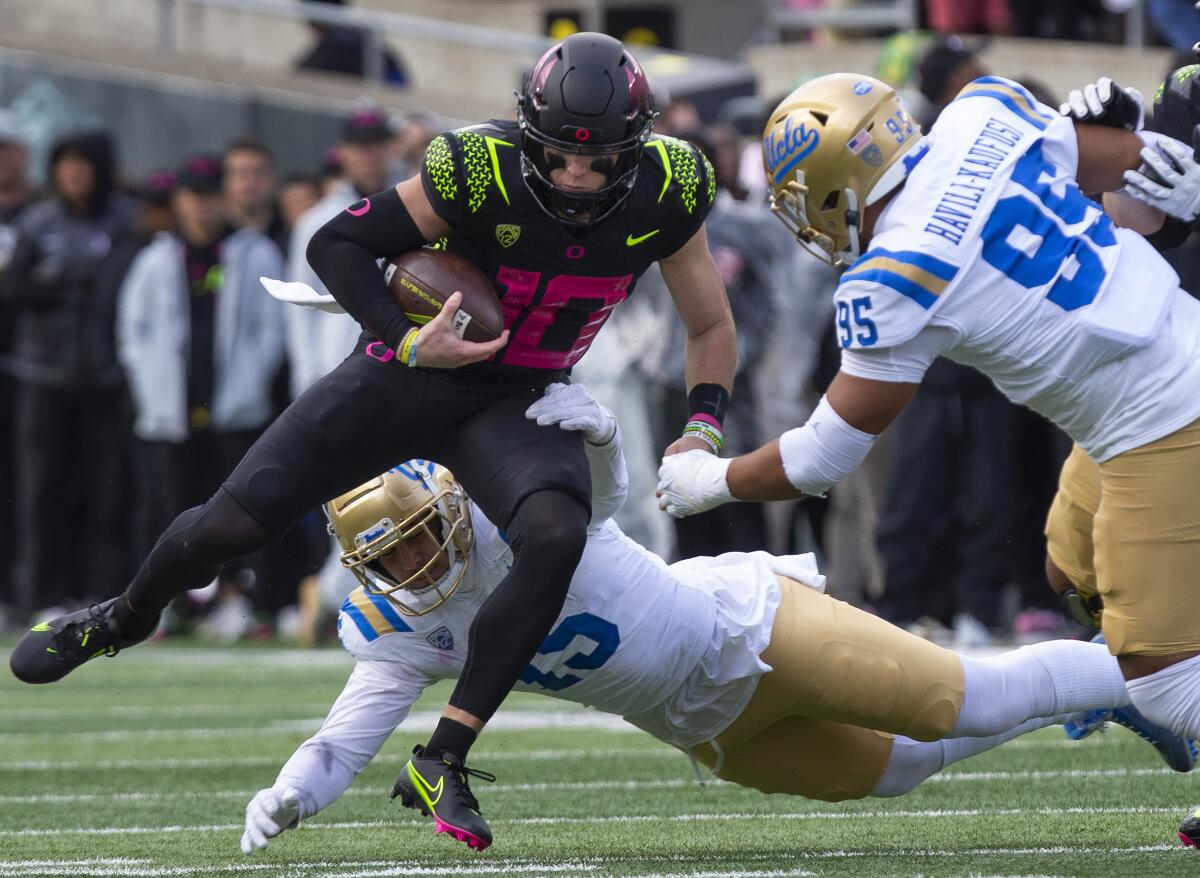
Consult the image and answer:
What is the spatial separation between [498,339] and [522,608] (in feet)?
2.14

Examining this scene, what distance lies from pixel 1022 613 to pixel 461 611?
495 centimetres

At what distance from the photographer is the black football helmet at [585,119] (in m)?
4.62

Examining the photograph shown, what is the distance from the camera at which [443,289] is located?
4.75 meters

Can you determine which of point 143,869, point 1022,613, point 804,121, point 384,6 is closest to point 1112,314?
point 804,121

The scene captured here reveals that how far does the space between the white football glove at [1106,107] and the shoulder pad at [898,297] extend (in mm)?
639

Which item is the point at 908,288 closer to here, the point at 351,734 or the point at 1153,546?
the point at 1153,546

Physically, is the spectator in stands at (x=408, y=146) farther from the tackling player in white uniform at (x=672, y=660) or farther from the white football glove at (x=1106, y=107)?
the white football glove at (x=1106, y=107)

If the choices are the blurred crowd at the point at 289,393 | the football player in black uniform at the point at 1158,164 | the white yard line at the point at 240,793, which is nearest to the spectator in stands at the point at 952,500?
the blurred crowd at the point at 289,393

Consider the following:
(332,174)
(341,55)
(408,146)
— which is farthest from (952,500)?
(341,55)

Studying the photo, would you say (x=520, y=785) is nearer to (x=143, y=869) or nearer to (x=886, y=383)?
(x=143, y=869)

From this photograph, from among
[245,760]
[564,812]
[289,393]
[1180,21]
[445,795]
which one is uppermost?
[1180,21]

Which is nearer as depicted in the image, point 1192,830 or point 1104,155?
point 1192,830

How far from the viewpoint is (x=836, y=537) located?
32.3 ft

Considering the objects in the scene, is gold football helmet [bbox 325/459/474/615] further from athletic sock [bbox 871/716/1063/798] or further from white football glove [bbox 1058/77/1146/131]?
white football glove [bbox 1058/77/1146/131]
